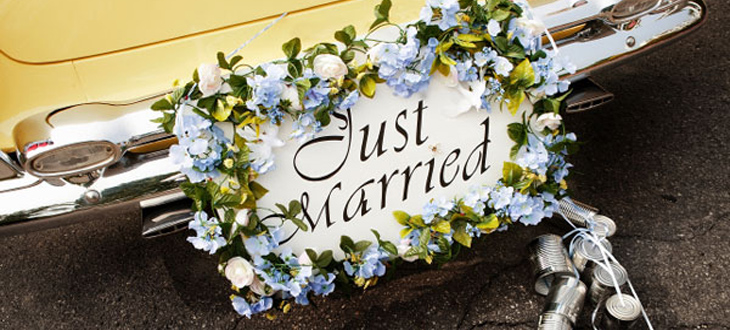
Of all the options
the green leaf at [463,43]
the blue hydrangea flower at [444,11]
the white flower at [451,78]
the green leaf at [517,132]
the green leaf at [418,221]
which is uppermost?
the blue hydrangea flower at [444,11]

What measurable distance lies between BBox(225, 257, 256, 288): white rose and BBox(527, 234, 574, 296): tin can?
83 centimetres

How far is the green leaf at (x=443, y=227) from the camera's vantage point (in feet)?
5.95

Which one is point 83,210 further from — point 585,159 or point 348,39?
point 585,159

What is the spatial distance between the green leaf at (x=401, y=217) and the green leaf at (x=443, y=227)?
0.25 ft

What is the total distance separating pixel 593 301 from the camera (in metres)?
1.92

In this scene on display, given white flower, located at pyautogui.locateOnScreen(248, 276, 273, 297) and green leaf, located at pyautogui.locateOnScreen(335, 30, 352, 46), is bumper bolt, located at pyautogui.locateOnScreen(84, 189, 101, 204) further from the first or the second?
green leaf, located at pyautogui.locateOnScreen(335, 30, 352, 46)

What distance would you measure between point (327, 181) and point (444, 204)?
0.33m

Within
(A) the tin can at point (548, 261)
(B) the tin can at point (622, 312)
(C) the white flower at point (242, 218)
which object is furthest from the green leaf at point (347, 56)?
(B) the tin can at point (622, 312)

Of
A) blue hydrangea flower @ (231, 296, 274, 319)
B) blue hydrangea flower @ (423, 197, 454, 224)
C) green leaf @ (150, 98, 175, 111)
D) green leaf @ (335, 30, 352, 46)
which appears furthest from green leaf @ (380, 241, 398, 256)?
green leaf @ (150, 98, 175, 111)

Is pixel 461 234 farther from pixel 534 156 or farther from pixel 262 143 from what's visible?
pixel 262 143

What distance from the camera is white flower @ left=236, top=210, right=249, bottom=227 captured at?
5.38ft

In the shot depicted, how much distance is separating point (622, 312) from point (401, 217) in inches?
24.6

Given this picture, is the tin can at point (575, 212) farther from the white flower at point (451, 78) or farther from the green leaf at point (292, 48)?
the green leaf at point (292, 48)

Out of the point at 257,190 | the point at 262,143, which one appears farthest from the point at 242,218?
the point at 262,143
